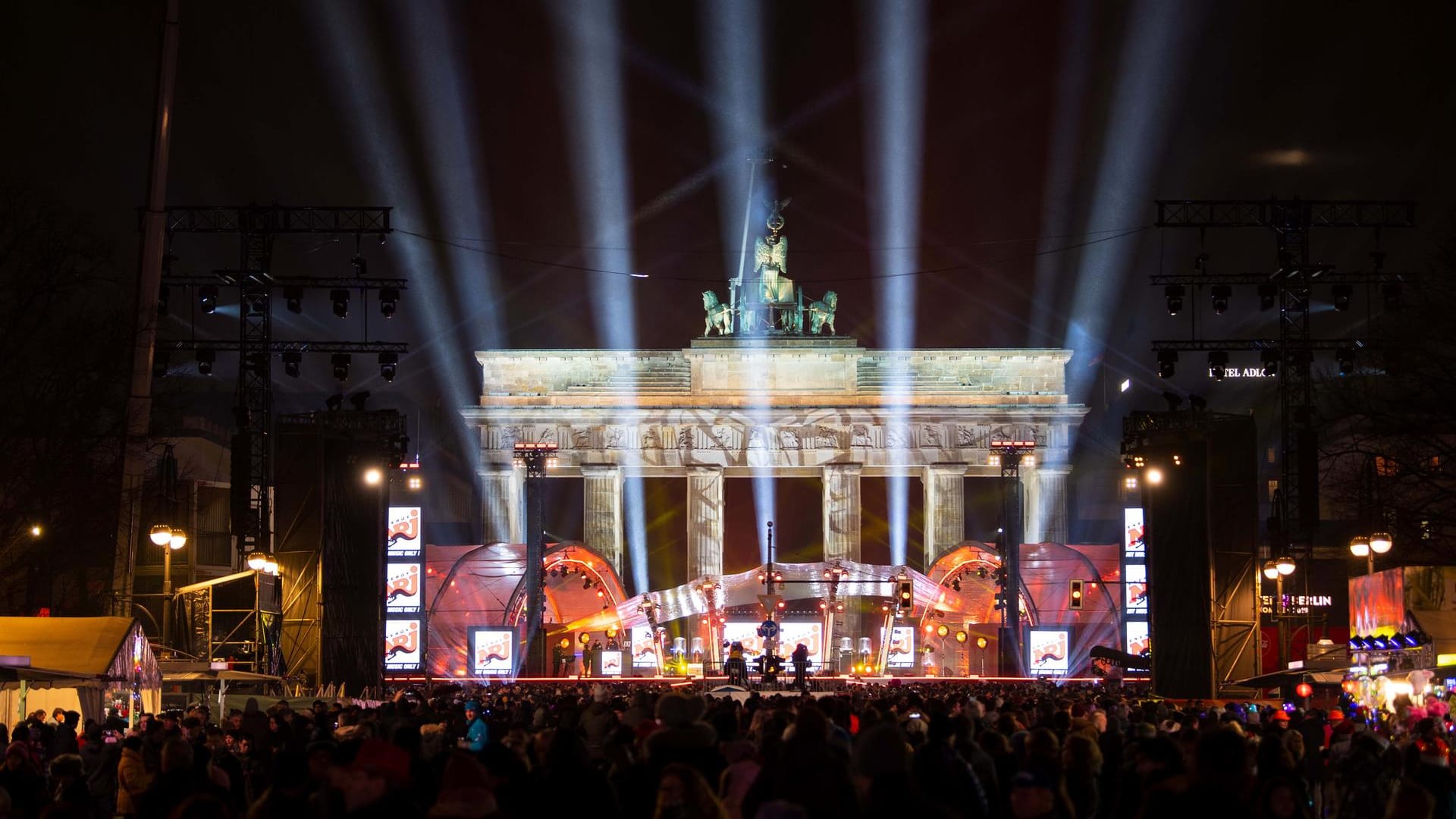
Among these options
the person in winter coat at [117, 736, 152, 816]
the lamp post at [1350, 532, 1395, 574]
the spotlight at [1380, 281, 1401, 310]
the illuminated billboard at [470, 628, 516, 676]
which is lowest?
the person in winter coat at [117, 736, 152, 816]

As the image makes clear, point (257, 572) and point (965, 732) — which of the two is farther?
point (257, 572)

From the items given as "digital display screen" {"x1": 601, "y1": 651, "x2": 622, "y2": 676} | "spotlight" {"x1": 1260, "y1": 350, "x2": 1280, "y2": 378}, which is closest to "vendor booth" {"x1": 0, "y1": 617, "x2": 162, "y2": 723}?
"spotlight" {"x1": 1260, "y1": 350, "x2": 1280, "y2": 378}

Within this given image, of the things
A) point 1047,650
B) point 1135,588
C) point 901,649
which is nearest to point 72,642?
point 1047,650

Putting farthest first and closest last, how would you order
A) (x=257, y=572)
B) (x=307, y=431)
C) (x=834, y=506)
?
1. (x=834, y=506)
2. (x=307, y=431)
3. (x=257, y=572)

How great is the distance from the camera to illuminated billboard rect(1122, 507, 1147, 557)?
2160 inches

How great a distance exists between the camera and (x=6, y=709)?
26016 millimetres

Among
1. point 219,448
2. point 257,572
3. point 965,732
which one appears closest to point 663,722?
point 965,732

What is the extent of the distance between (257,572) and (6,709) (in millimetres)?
13041

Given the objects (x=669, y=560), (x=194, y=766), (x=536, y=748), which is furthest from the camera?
(x=669, y=560)

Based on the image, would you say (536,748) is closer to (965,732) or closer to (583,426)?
(965,732)

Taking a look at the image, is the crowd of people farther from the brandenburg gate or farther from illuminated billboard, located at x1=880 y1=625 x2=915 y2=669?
the brandenburg gate

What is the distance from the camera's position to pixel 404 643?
4859 centimetres

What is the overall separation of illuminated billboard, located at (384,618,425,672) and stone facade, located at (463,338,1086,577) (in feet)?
117

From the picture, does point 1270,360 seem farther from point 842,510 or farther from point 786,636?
point 842,510
